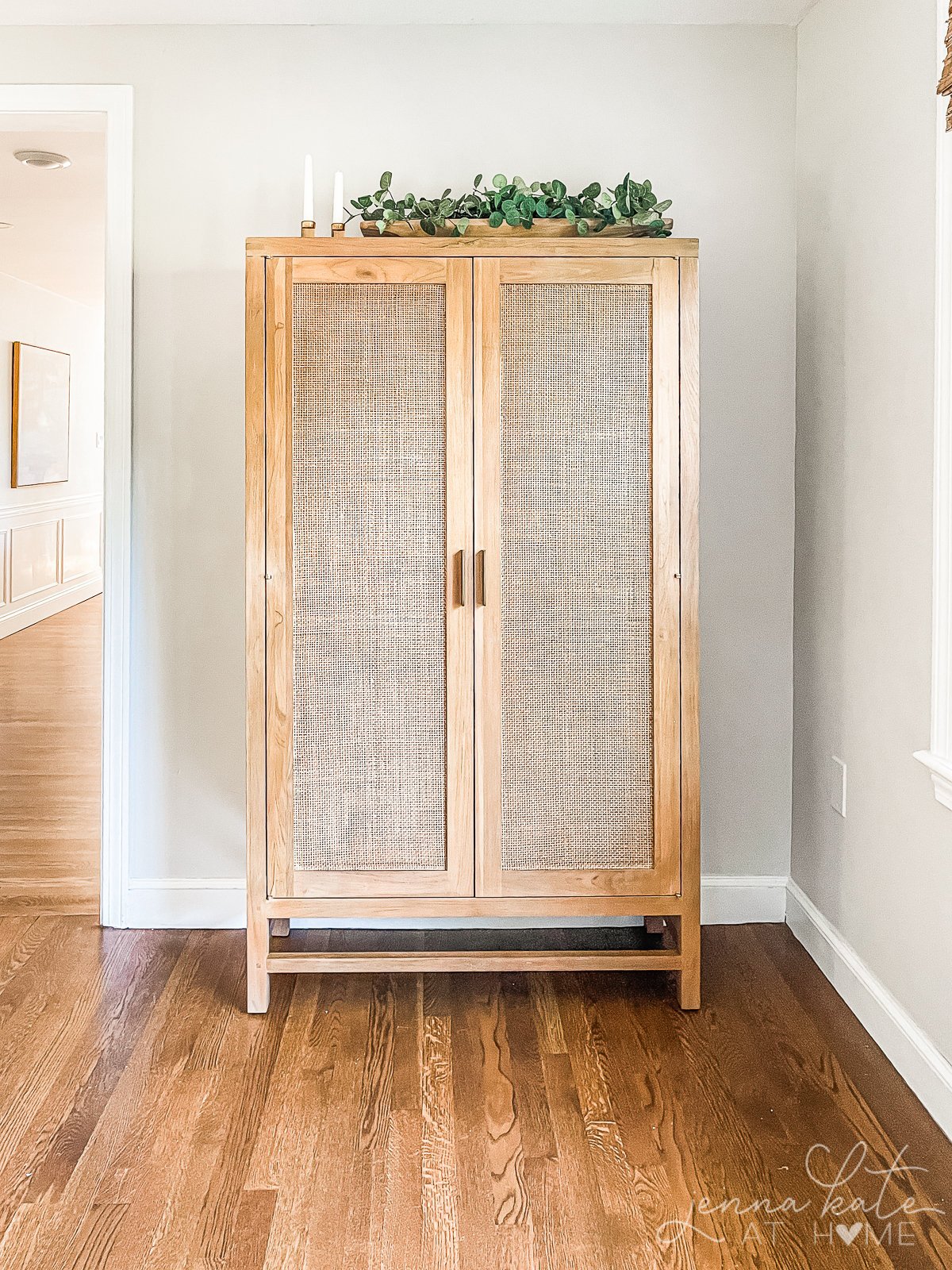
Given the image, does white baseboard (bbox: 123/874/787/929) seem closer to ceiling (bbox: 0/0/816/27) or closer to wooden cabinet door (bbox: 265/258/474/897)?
wooden cabinet door (bbox: 265/258/474/897)

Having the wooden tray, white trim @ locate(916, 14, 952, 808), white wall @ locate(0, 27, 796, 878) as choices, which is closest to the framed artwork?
white wall @ locate(0, 27, 796, 878)

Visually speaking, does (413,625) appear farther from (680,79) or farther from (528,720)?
(680,79)

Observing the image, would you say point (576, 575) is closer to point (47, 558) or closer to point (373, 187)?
point (373, 187)

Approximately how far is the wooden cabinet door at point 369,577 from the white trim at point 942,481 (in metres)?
0.96

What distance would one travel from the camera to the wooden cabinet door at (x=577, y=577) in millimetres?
2439

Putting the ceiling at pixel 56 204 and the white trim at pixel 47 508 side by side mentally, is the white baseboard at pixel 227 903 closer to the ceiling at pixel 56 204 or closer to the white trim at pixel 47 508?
the ceiling at pixel 56 204

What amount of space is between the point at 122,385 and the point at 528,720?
146cm

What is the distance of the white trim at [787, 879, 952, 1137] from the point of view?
206 cm

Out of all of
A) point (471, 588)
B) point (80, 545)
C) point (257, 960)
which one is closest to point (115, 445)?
point (471, 588)

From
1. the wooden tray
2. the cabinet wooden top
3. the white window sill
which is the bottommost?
the white window sill

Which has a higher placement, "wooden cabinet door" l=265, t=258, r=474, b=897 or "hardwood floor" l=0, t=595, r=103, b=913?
"wooden cabinet door" l=265, t=258, r=474, b=897

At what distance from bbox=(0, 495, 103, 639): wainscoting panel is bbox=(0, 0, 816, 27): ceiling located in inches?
191

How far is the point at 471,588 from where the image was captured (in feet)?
8.11

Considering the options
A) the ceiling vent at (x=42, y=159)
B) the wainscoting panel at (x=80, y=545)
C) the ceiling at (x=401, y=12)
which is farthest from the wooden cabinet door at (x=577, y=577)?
the wainscoting panel at (x=80, y=545)
